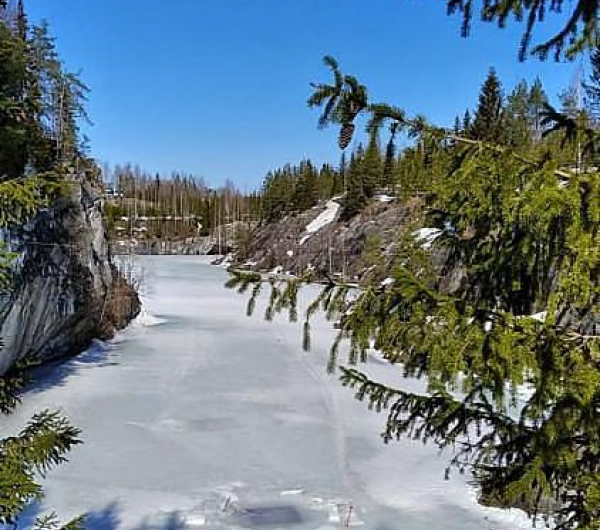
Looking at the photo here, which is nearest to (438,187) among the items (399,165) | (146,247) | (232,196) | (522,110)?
(399,165)

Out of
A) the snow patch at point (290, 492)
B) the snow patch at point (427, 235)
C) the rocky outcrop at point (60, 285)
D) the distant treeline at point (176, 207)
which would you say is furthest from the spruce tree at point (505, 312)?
the distant treeline at point (176, 207)

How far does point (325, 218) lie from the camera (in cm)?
3159

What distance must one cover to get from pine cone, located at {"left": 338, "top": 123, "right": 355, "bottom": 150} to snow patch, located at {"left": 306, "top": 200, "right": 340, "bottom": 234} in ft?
93.7

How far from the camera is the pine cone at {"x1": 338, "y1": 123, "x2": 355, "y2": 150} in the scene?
5.76 ft

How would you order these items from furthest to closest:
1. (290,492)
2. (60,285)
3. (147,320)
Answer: (147,320), (60,285), (290,492)

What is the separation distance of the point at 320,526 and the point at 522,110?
335 cm

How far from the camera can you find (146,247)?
142 ft

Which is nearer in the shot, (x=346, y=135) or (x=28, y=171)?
(x=346, y=135)

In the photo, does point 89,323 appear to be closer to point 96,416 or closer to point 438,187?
point 96,416

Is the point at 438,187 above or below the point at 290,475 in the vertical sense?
above

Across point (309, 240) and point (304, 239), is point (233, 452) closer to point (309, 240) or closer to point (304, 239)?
point (309, 240)

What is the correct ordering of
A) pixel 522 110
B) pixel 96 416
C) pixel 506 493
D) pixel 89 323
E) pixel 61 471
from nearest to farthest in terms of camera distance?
pixel 506 493
pixel 522 110
pixel 61 471
pixel 96 416
pixel 89 323

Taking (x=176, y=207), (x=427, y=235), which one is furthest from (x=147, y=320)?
(x=176, y=207)

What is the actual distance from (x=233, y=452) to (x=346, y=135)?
4.72 metres
